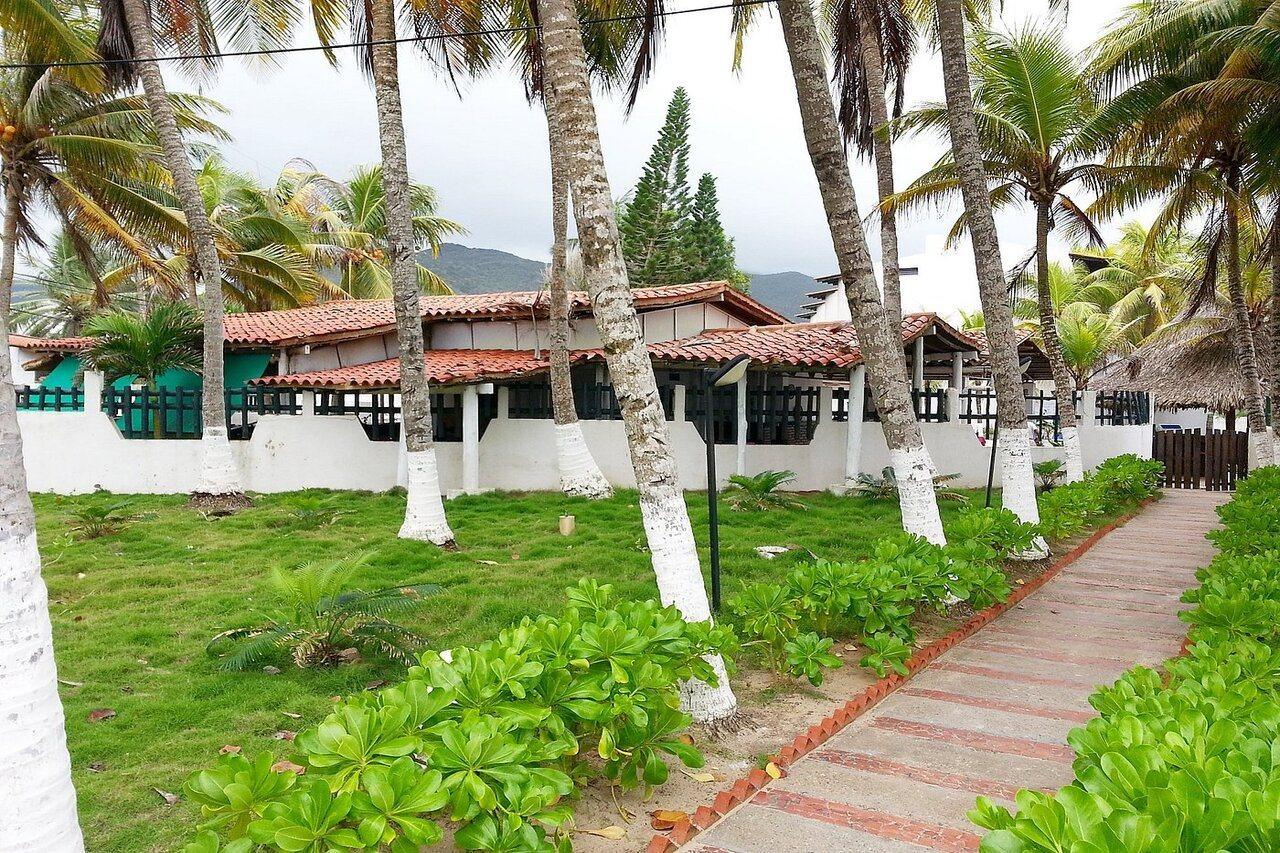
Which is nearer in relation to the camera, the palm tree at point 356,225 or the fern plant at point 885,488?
the fern plant at point 885,488

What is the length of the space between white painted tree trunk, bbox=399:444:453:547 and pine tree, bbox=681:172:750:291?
26.1 meters

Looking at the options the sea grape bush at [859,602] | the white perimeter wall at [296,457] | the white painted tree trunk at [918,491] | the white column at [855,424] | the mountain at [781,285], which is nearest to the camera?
the sea grape bush at [859,602]

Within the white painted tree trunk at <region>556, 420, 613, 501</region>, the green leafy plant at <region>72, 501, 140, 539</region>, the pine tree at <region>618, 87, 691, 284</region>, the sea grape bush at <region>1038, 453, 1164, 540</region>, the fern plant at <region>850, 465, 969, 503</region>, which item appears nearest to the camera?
the green leafy plant at <region>72, 501, 140, 539</region>

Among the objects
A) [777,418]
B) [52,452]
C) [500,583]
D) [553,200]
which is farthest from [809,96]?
[52,452]

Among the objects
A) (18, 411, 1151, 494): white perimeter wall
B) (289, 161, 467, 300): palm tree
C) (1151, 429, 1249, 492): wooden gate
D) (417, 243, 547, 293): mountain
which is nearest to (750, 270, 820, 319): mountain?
(417, 243, 547, 293): mountain

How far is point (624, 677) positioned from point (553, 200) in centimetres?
1060

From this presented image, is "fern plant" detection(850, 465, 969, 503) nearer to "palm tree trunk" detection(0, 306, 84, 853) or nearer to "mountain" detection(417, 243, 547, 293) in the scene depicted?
"palm tree trunk" detection(0, 306, 84, 853)

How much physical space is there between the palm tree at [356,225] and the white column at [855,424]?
14996mm

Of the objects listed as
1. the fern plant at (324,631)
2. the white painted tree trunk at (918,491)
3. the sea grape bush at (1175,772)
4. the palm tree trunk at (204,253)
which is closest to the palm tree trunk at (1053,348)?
the white painted tree trunk at (918,491)

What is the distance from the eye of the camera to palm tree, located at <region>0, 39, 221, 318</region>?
1318 centimetres

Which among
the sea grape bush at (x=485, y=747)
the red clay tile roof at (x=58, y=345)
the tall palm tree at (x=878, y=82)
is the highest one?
the tall palm tree at (x=878, y=82)

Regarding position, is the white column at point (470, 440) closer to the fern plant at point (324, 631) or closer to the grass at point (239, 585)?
the grass at point (239, 585)

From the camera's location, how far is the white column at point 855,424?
14.2m

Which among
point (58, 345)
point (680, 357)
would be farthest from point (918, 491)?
point (58, 345)
